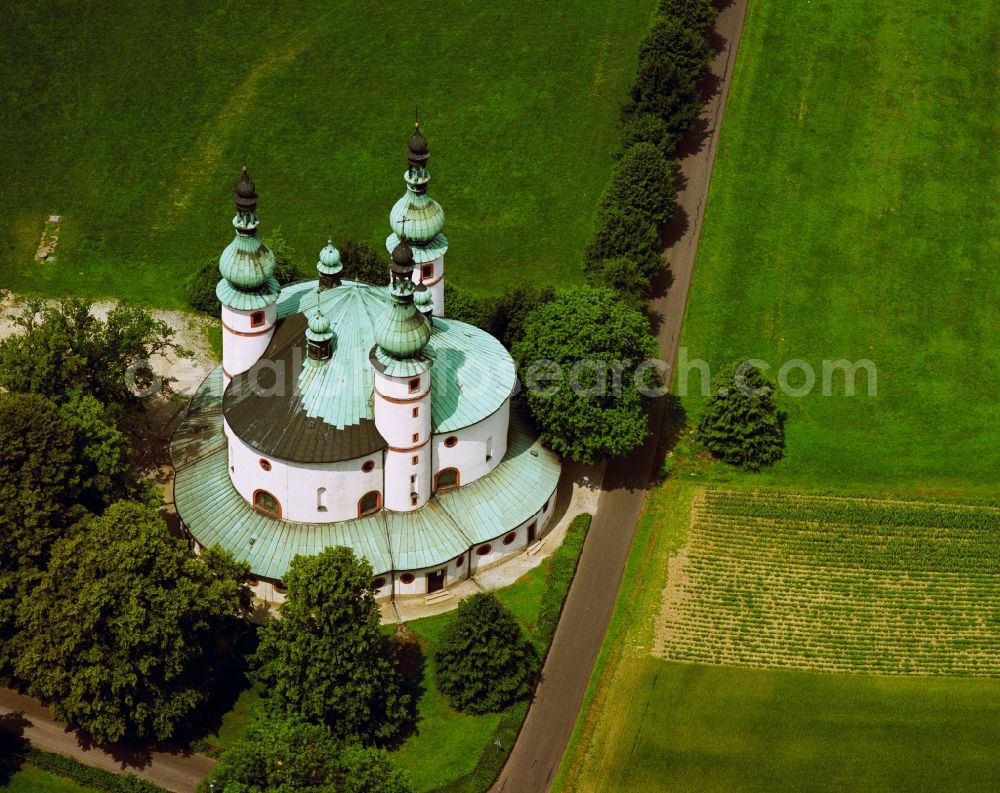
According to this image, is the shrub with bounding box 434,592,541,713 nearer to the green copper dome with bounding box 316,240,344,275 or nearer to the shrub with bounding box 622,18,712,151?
the green copper dome with bounding box 316,240,344,275

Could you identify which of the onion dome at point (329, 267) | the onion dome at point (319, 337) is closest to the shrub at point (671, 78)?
the onion dome at point (329, 267)

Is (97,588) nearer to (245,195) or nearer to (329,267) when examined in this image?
(245,195)

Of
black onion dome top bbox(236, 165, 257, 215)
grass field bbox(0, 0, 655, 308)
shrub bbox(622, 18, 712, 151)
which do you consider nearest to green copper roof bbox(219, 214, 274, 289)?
black onion dome top bbox(236, 165, 257, 215)

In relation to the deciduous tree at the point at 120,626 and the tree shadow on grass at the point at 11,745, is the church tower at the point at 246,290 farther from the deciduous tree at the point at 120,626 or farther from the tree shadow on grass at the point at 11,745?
the tree shadow on grass at the point at 11,745

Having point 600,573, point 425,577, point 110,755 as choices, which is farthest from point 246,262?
point 600,573

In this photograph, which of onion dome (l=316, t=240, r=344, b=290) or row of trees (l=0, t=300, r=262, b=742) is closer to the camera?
row of trees (l=0, t=300, r=262, b=742)

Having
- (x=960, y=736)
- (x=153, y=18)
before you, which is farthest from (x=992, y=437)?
(x=153, y=18)
